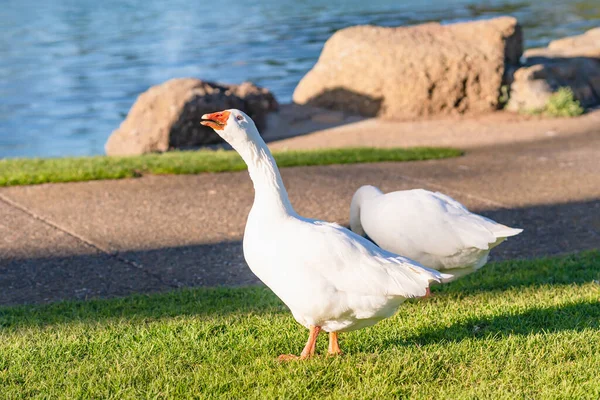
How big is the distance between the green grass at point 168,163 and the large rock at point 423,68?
9.64 ft

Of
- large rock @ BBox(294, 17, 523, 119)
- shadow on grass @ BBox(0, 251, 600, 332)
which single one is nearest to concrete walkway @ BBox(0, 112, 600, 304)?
shadow on grass @ BBox(0, 251, 600, 332)

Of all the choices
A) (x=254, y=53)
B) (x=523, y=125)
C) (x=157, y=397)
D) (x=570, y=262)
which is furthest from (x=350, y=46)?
(x=254, y=53)

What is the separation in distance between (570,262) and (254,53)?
1959 centimetres

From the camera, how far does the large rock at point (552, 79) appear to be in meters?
12.2

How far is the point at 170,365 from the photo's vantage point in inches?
161

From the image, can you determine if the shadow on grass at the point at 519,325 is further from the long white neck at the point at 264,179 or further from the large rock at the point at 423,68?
the large rock at the point at 423,68

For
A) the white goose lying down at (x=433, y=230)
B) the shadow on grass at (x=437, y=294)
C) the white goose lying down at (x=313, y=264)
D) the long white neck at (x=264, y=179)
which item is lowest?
the shadow on grass at (x=437, y=294)

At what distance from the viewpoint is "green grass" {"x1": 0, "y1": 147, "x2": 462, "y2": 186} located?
325 inches

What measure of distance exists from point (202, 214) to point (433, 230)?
2.65 metres

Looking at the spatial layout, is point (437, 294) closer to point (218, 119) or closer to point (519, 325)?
point (519, 325)

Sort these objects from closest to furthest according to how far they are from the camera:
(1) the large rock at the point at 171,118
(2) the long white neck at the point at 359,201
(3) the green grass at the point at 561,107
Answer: (2) the long white neck at the point at 359,201
(1) the large rock at the point at 171,118
(3) the green grass at the point at 561,107

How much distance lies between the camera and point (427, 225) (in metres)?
5.18

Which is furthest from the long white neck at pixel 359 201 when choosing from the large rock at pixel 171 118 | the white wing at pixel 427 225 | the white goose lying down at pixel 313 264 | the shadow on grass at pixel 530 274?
the large rock at pixel 171 118

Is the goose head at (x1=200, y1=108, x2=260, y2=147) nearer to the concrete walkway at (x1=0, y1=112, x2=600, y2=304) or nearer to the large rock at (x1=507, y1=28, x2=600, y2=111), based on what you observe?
the concrete walkway at (x1=0, y1=112, x2=600, y2=304)
